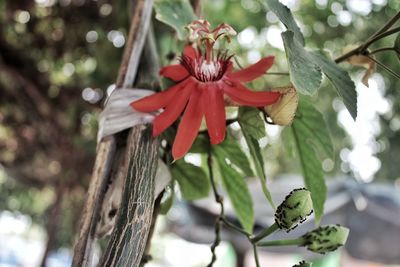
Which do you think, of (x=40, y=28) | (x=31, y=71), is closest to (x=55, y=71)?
(x=31, y=71)

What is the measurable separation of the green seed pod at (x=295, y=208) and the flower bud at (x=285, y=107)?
0.05 meters

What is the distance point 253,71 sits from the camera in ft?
1.22

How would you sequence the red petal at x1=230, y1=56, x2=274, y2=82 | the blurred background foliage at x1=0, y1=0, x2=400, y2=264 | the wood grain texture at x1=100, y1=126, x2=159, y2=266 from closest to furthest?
the wood grain texture at x1=100, y1=126, x2=159, y2=266 → the red petal at x1=230, y1=56, x2=274, y2=82 → the blurred background foliage at x1=0, y1=0, x2=400, y2=264

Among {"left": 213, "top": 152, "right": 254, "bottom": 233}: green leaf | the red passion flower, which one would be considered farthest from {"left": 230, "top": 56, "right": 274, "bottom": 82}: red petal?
{"left": 213, "top": 152, "right": 254, "bottom": 233}: green leaf

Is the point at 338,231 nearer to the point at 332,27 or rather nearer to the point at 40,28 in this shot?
the point at 332,27

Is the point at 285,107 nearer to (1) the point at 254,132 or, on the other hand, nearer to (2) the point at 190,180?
(1) the point at 254,132

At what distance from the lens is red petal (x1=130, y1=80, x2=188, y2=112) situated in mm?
350

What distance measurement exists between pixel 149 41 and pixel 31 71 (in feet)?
5.11

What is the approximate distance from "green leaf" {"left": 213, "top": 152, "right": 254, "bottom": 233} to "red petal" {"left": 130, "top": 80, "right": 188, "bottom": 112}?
11 cm

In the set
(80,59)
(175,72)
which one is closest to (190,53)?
(175,72)

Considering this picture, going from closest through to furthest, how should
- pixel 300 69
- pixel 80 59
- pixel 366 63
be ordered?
pixel 300 69 < pixel 366 63 < pixel 80 59

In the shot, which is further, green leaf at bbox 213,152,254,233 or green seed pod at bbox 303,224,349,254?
green leaf at bbox 213,152,254,233

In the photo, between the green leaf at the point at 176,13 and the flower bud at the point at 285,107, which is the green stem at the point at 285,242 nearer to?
the flower bud at the point at 285,107

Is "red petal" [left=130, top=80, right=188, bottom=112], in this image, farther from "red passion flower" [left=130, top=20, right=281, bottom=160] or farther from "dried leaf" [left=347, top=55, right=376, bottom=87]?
"dried leaf" [left=347, top=55, right=376, bottom=87]
